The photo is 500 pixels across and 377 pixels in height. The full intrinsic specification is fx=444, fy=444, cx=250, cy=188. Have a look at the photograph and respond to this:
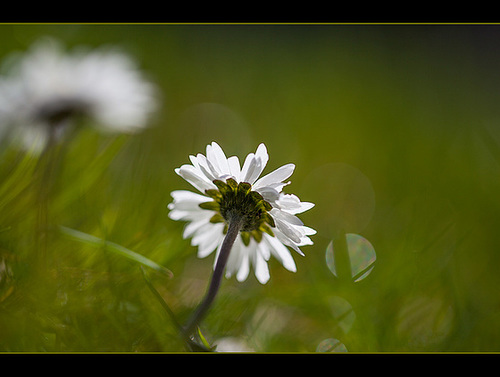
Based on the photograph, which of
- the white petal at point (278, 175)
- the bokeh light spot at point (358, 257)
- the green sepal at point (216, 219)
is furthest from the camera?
the bokeh light spot at point (358, 257)

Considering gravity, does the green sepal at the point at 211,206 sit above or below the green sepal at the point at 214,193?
below

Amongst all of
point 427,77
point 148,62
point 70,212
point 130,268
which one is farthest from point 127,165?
point 427,77

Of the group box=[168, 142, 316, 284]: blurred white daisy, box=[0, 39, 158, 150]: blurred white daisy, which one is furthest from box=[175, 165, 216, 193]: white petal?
box=[0, 39, 158, 150]: blurred white daisy

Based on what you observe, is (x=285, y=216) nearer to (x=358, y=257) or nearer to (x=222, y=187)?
(x=222, y=187)

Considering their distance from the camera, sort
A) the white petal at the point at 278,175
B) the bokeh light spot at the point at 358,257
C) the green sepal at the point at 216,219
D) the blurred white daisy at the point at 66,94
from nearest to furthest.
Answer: the white petal at the point at 278,175 < the green sepal at the point at 216,219 < the bokeh light spot at the point at 358,257 < the blurred white daisy at the point at 66,94

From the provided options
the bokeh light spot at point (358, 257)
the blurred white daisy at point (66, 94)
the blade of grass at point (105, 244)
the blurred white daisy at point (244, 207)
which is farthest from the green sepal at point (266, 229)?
the blurred white daisy at point (66, 94)

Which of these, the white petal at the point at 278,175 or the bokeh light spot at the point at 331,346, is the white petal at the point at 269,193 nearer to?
the white petal at the point at 278,175

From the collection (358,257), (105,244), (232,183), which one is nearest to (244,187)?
(232,183)
